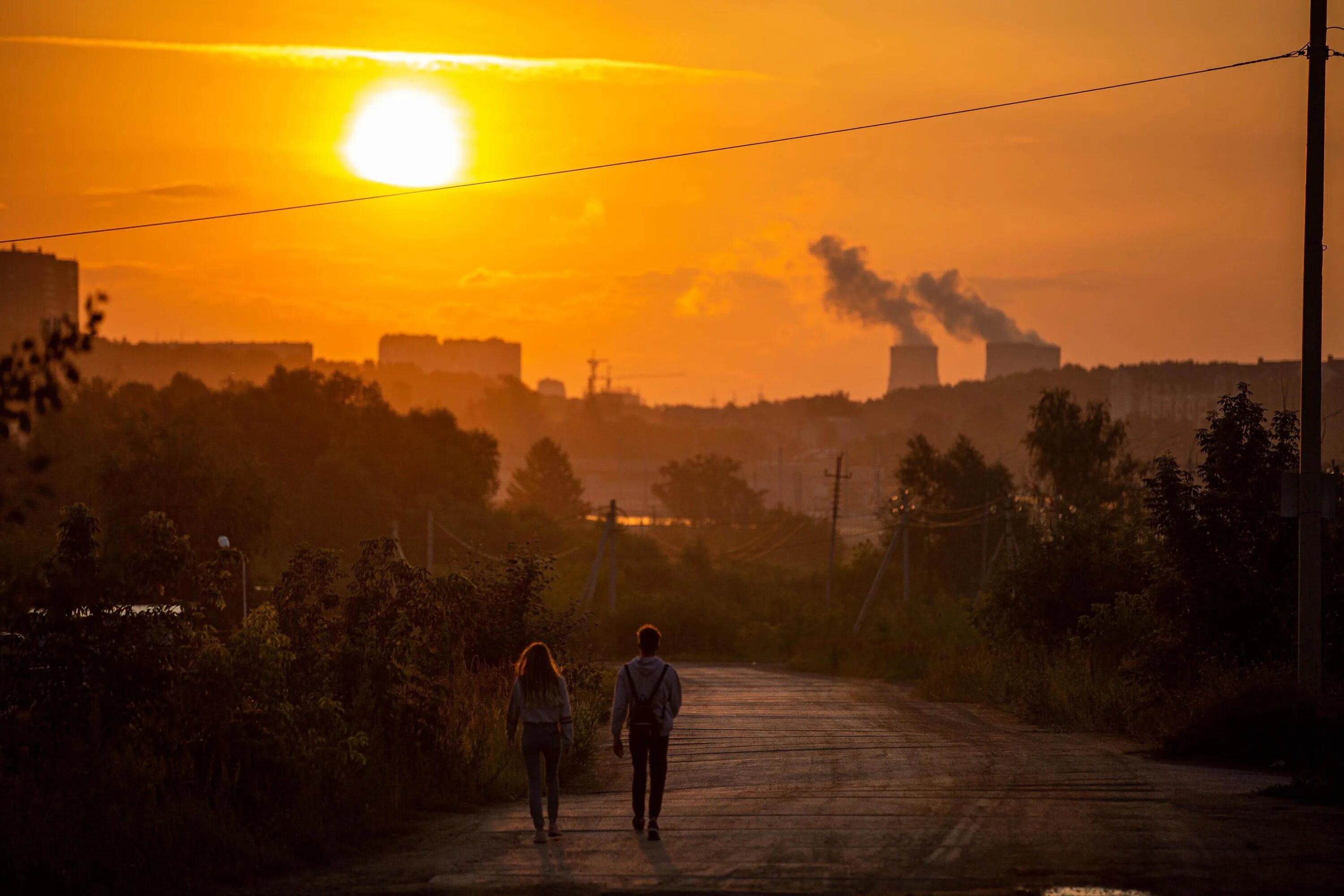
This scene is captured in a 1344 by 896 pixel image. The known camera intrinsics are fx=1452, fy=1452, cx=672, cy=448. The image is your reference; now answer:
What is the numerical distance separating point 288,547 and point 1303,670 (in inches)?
2435

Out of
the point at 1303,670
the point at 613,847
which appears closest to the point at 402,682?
the point at 613,847

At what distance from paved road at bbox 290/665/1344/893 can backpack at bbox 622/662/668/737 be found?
872 millimetres

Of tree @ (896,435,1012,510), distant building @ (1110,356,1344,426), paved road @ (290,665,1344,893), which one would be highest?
distant building @ (1110,356,1344,426)

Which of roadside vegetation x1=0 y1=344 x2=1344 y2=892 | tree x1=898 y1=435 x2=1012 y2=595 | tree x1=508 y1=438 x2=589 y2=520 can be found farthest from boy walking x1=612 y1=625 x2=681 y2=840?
tree x1=508 y1=438 x2=589 y2=520

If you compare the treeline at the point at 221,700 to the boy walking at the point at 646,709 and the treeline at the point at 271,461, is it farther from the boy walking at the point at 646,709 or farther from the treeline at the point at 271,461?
the treeline at the point at 271,461

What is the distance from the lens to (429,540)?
236 feet

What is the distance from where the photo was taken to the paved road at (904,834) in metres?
9.98

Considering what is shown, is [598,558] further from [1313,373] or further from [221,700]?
[221,700]

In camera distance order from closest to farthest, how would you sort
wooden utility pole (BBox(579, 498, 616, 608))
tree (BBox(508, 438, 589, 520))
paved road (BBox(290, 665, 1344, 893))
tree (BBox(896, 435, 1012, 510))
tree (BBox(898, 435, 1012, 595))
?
paved road (BBox(290, 665, 1344, 893)) < wooden utility pole (BBox(579, 498, 616, 608)) < tree (BBox(898, 435, 1012, 595)) < tree (BBox(896, 435, 1012, 510)) < tree (BBox(508, 438, 589, 520))

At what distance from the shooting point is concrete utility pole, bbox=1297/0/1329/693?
16.7 metres

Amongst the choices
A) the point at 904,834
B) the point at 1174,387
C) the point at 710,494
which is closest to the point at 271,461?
the point at 710,494

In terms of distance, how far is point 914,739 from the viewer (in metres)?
19.7

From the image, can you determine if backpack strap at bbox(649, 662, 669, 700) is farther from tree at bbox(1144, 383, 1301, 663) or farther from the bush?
tree at bbox(1144, 383, 1301, 663)

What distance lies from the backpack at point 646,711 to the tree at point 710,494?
123 meters
